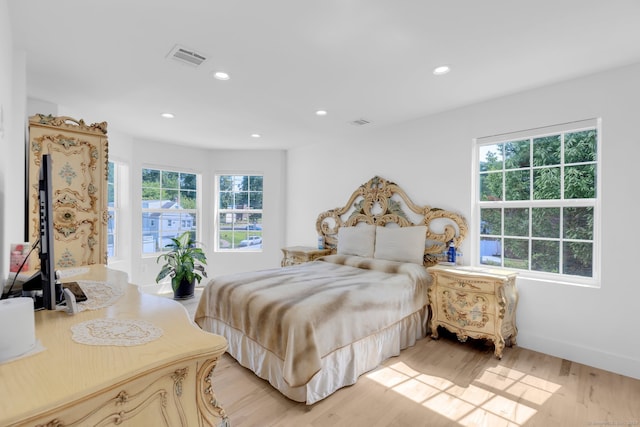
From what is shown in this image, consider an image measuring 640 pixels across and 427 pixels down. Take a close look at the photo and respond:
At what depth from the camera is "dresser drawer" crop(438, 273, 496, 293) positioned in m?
2.66

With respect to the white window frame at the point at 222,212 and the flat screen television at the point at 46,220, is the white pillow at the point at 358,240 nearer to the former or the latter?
the white window frame at the point at 222,212

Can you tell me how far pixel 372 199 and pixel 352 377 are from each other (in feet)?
7.69

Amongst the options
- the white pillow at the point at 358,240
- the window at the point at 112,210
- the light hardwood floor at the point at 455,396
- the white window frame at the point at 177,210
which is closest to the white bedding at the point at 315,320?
the light hardwood floor at the point at 455,396

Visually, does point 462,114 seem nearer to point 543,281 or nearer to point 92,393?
point 543,281

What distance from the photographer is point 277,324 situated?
2139 millimetres

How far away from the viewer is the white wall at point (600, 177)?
93.5 inches

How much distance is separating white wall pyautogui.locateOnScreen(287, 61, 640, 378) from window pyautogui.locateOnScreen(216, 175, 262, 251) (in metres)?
2.69

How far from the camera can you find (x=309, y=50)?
215 centimetres

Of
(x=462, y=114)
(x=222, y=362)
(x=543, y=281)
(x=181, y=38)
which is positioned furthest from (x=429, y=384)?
(x=181, y=38)

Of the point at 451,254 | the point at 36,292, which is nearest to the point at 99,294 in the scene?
the point at 36,292

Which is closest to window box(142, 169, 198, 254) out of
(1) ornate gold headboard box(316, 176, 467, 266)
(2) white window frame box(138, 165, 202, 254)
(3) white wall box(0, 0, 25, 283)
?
(2) white window frame box(138, 165, 202, 254)

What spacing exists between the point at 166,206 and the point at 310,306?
3947 millimetres

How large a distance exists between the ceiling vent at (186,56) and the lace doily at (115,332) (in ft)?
6.12

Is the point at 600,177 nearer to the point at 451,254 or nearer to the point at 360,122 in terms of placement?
the point at 451,254
